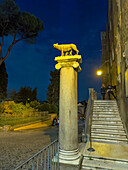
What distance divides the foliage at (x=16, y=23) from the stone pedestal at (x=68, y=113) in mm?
17812

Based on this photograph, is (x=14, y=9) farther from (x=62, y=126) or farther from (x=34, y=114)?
(x=62, y=126)

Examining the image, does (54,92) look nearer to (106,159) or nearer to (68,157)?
(106,159)

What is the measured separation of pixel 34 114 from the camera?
17.6 m

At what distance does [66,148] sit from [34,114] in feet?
48.3

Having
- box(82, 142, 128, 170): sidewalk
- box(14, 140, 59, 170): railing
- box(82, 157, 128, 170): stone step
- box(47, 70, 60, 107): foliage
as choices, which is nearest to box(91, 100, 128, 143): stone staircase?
box(82, 142, 128, 170): sidewalk

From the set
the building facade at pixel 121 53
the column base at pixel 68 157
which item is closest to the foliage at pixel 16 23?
the building facade at pixel 121 53

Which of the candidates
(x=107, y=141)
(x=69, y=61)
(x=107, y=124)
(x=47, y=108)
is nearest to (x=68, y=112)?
(x=69, y=61)

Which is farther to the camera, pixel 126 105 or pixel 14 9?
pixel 14 9

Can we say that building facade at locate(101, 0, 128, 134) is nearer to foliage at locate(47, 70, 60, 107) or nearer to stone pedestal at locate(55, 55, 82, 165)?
stone pedestal at locate(55, 55, 82, 165)

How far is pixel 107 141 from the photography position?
638 centimetres

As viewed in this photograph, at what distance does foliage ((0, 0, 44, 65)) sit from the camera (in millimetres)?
18094

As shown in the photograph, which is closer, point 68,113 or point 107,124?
point 68,113

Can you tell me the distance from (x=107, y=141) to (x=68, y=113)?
155 inches

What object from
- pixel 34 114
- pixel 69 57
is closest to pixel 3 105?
pixel 34 114
